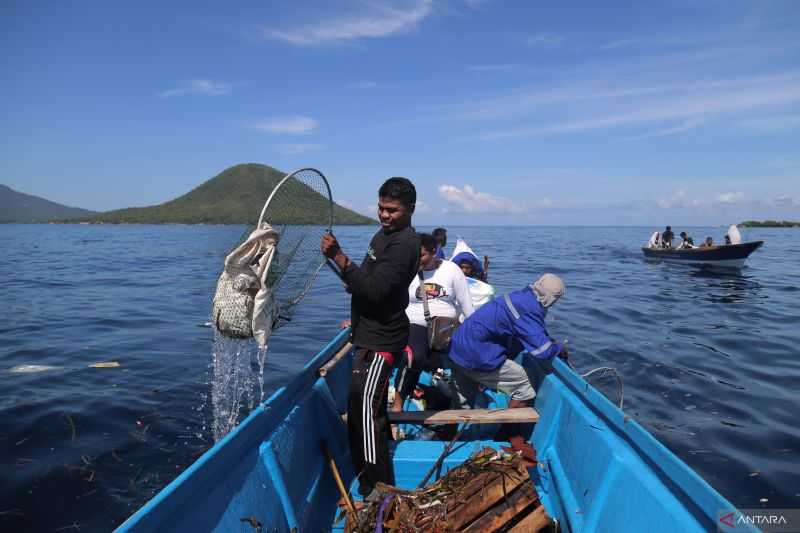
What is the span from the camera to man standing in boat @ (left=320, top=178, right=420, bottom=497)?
3.30 m

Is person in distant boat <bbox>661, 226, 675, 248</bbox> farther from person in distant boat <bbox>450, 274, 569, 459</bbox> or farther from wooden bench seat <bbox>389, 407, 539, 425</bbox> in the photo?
wooden bench seat <bbox>389, 407, 539, 425</bbox>

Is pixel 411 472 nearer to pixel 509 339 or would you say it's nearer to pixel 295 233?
pixel 509 339

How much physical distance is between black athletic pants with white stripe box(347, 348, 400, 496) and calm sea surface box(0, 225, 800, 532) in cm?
161

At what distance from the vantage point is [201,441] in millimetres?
6668

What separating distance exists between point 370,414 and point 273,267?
4.61ft

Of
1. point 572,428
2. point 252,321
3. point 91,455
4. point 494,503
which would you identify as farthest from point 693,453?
point 91,455

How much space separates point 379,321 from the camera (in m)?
3.56

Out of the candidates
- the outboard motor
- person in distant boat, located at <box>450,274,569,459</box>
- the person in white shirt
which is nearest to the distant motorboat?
the outboard motor

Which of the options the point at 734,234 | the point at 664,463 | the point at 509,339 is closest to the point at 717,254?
the point at 734,234

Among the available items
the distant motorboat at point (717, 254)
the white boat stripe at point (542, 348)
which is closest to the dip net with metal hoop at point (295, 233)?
the white boat stripe at point (542, 348)

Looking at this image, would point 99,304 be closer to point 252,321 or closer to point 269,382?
point 269,382

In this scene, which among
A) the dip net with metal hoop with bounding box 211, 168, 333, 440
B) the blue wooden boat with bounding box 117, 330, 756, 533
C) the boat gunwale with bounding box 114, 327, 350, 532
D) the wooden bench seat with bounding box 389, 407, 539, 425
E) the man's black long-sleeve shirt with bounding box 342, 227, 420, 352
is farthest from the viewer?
the wooden bench seat with bounding box 389, 407, 539, 425

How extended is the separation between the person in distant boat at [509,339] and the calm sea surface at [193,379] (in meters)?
2.56

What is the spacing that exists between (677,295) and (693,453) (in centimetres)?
1597
